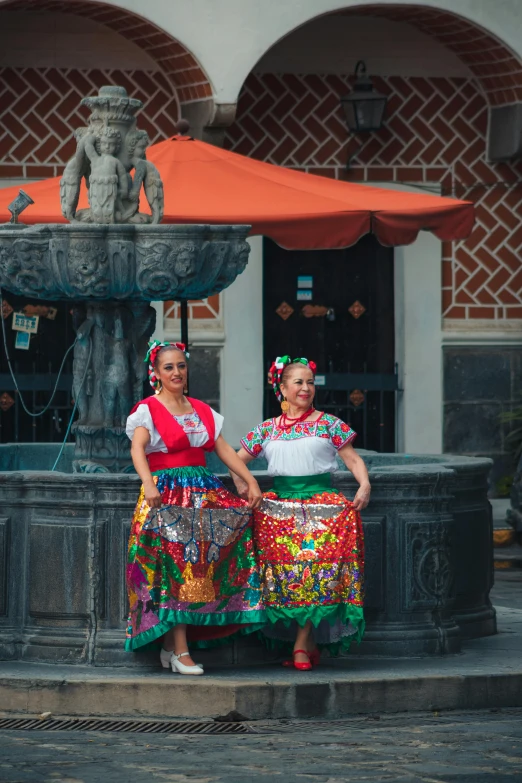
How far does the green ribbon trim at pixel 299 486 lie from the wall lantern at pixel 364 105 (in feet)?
29.2

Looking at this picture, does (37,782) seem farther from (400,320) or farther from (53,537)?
(400,320)

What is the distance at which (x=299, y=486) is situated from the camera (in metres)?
8.66

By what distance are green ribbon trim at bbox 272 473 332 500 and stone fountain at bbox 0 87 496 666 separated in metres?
0.23

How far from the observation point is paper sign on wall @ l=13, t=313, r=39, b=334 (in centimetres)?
1689

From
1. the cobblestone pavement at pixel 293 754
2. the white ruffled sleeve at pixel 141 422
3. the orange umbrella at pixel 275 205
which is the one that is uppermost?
the orange umbrella at pixel 275 205

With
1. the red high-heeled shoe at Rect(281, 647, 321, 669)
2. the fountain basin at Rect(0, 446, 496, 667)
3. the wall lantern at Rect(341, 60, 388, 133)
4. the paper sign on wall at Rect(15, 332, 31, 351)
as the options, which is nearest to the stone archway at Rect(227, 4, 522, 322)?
the wall lantern at Rect(341, 60, 388, 133)

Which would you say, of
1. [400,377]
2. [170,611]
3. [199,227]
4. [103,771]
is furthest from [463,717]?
[400,377]

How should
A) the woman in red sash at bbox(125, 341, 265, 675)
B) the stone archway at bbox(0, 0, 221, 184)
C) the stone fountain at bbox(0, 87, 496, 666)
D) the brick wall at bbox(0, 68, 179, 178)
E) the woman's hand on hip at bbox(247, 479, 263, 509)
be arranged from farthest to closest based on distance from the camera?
the brick wall at bbox(0, 68, 179, 178) < the stone archway at bbox(0, 0, 221, 184) < the stone fountain at bbox(0, 87, 496, 666) < the woman's hand on hip at bbox(247, 479, 263, 509) < the woman in red sash at bbox(125, 341, 265, 675)

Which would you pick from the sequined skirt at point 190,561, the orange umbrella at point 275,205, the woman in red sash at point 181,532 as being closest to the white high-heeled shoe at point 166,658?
the woman in red sash at point 181,532

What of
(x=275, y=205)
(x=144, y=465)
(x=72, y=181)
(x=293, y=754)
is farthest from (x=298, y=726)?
(x=275, y=205)

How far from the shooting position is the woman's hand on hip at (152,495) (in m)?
8.19

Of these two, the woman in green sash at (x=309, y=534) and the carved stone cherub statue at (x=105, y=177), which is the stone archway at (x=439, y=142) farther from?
the woman in green sash at (x=309, y=534)

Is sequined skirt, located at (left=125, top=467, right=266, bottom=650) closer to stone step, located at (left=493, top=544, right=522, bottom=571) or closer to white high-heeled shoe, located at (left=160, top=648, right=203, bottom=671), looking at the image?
white high-heeled shoe, located at (left=160, top=648, right=203, bottom=671)

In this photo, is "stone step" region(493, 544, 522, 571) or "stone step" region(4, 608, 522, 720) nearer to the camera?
"stone step" region(4, 608, 522, 720)
